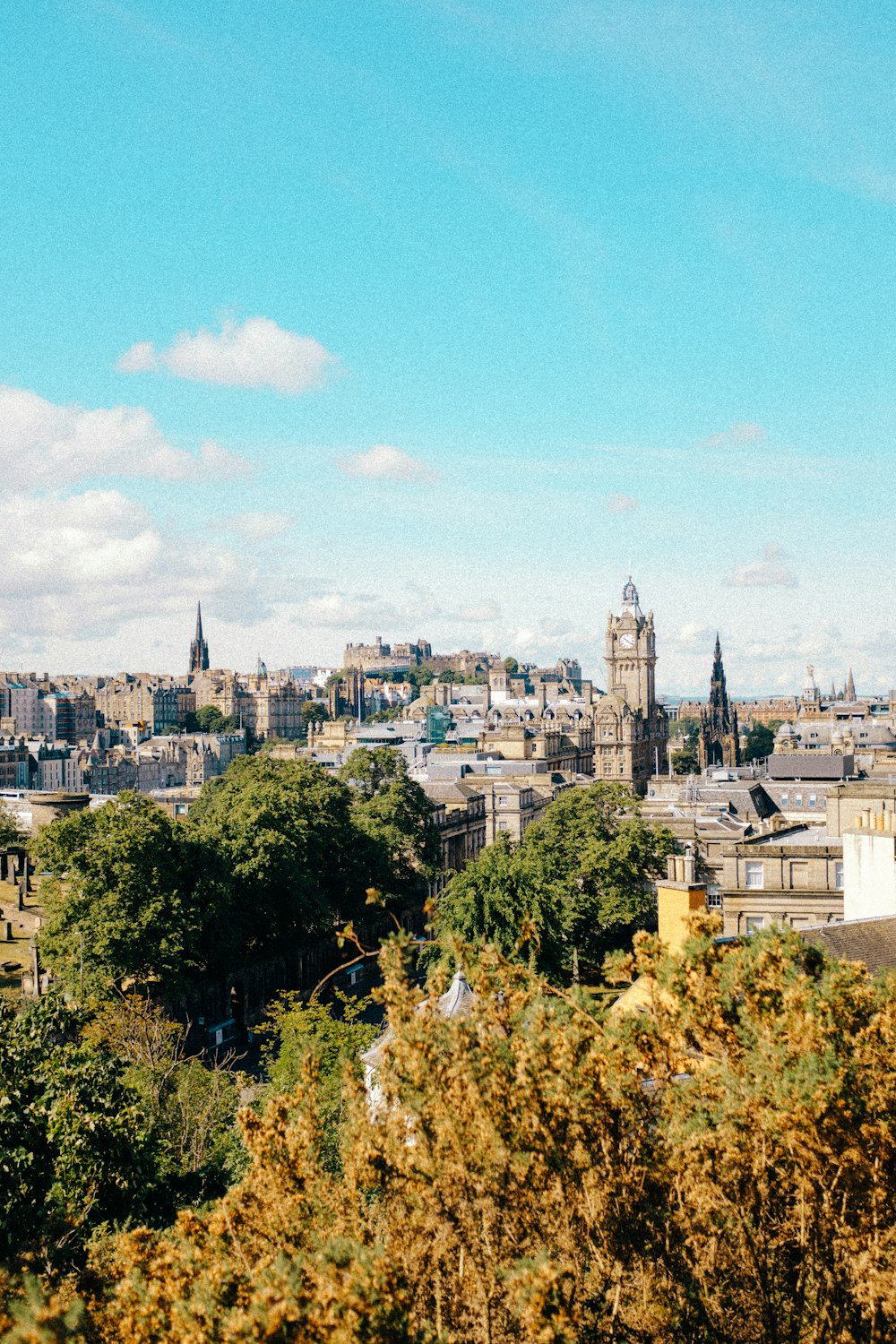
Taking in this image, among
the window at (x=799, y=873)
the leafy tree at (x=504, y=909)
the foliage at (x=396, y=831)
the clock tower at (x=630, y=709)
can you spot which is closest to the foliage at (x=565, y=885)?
the leafy tree at (x=504, y=909)

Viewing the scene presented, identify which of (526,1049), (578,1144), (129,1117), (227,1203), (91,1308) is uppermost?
(526,1049)

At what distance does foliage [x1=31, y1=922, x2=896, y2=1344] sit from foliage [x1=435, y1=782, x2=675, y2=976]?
1303 inches

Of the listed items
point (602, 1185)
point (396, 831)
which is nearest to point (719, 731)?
point (396, 831)

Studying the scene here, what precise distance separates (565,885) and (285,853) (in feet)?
44.2

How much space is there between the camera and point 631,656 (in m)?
182

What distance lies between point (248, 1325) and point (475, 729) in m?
159

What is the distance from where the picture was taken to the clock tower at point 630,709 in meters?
150

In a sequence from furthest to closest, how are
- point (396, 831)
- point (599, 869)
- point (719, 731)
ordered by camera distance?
point (719, 731) < point (396, 831) < point (599, 869)

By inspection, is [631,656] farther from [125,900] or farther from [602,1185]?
[602,1185]

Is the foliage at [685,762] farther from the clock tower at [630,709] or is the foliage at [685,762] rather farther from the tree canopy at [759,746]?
the tree canopy at [759,746]

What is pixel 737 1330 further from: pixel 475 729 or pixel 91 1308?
pixel 475 729

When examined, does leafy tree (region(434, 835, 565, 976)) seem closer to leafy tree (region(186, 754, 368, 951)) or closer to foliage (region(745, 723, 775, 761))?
leafy tree (region(186, 754, 368, 951))

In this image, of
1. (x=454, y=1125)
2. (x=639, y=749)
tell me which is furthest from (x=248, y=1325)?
(x=639, y=749)

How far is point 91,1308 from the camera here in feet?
39.3
